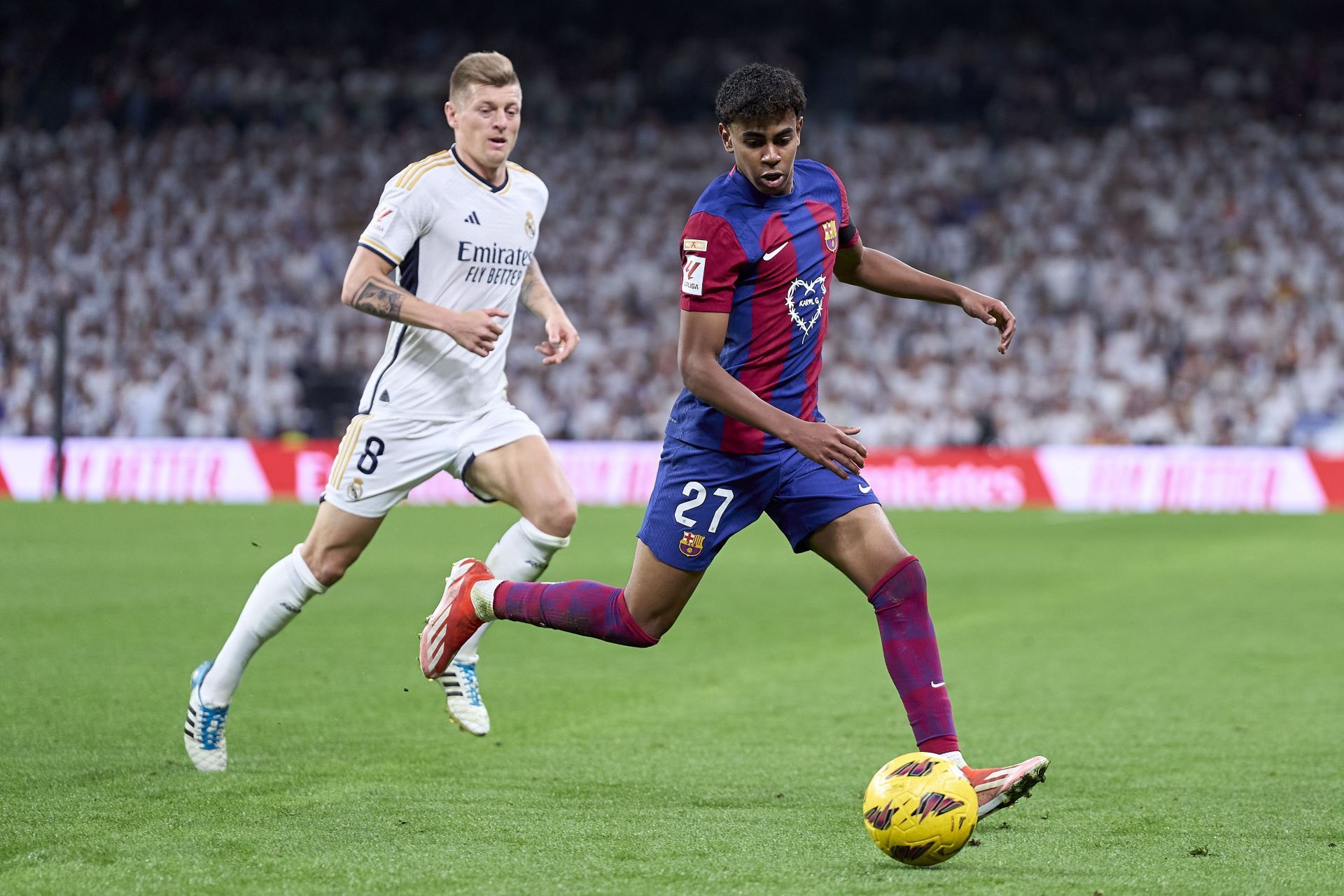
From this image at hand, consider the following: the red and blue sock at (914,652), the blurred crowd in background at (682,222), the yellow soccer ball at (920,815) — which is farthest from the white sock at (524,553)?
the blurred crowd in background at (682,222)

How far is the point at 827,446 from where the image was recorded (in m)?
4.52

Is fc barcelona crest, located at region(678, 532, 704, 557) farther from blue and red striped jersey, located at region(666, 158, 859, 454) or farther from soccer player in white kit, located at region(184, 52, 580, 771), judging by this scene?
soccer player in white kit, located at region(184, 52, 580, 771)

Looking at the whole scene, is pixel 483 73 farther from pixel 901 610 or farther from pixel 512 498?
pixel 901 610

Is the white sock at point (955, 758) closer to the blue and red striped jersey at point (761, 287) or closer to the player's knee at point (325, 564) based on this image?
the blue and red striped jersey at point (761, 287)

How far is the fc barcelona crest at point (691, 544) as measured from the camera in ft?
16.0

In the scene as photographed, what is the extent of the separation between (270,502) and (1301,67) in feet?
65.7

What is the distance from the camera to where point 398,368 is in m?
6.22

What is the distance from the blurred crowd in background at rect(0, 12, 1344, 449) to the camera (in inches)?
970

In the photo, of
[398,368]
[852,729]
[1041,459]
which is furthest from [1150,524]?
[398,368]

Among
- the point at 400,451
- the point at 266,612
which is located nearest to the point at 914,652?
the point at 400,451

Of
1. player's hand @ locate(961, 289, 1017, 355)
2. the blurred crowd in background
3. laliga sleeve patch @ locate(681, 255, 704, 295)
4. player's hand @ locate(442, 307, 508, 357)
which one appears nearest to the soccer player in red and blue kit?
laliga sleeve patch @ locate(681, 255, 704, 295)

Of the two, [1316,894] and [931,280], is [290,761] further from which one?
[1316,894]

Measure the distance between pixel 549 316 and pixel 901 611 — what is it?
229 cm

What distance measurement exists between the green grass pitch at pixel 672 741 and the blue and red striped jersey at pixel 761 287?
1.24 m
